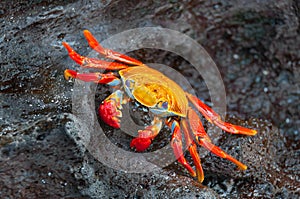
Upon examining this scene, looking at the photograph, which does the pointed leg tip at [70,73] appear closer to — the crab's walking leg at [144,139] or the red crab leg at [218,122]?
the crab's walking leg at [144,139]

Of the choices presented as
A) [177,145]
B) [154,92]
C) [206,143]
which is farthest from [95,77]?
[206,143]

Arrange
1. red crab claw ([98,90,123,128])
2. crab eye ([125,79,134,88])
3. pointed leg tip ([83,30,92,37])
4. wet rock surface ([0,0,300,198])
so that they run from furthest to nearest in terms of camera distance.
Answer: pointed leg tip ([83,30,92,37]) < crab eye ([125,79,134,88]) < red crab claw ([98,90,123,128]) < wet rock surface ([0,0,300,198])

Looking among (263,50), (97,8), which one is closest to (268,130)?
(263,50)

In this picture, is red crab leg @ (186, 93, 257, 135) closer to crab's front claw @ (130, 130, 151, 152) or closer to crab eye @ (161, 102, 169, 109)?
crab eye @ (161, 102, 169, 109)

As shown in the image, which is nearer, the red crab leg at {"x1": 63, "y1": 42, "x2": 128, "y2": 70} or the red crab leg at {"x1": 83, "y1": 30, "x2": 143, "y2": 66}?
the red crab leg at {"x1": 63, "y1": 42, "x2": 128, "y2": 70}

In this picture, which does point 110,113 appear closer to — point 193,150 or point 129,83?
point 129,83

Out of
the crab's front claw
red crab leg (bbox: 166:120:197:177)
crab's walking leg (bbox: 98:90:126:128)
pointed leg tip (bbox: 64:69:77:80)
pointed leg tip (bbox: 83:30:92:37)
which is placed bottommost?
red crab leg (bbox: 166:120:197:177)

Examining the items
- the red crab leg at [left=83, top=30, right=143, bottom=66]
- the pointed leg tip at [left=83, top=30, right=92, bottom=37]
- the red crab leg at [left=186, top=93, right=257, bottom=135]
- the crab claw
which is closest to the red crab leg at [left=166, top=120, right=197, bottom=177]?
the red crab leg at [left=186, top=93, right=257, bottom=135]
